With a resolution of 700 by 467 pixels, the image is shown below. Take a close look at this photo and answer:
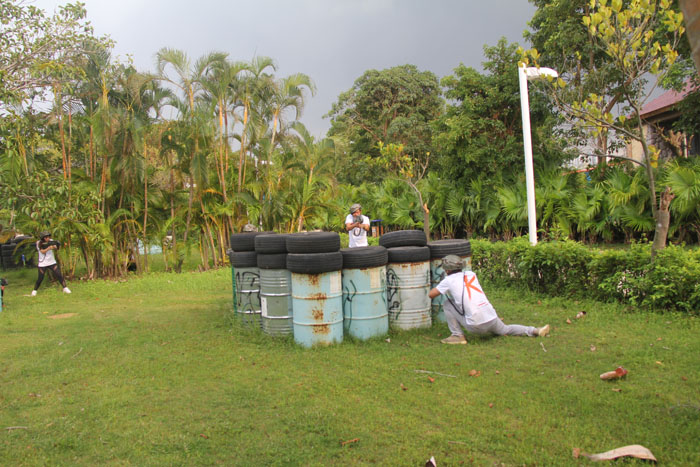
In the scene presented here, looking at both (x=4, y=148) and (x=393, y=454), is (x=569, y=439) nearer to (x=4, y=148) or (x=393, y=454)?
(x=393, y=454)

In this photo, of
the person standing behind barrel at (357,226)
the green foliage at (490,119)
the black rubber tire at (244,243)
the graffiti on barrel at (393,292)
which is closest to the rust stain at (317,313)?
the graffiti on barrel at (393,292)

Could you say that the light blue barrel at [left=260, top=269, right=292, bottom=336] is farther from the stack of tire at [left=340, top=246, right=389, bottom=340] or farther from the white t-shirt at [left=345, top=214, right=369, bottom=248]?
the white t-shirt at [left=345, top=214, right=369, bottom=248]

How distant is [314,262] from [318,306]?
542 mm

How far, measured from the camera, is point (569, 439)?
3.37 metres

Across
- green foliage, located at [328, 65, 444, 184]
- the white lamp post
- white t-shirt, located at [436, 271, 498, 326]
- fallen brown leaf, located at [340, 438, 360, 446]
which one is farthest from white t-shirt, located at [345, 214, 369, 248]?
green foliage, located at [328, 65, 444, 184]

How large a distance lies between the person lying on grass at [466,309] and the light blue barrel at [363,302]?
72 centimetres

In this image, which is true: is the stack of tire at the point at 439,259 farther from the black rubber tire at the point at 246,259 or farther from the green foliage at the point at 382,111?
the green foliage at the point at 382,111

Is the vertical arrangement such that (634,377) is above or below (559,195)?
below

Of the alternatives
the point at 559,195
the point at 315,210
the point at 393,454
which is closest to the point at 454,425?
the point at 393,454

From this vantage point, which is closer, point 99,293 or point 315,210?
point 99,293

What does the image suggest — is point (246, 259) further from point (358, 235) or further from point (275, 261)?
point (358, 235)

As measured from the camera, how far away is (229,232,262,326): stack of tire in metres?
6.81

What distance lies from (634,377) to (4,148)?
1067 cm

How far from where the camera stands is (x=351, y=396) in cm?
433
